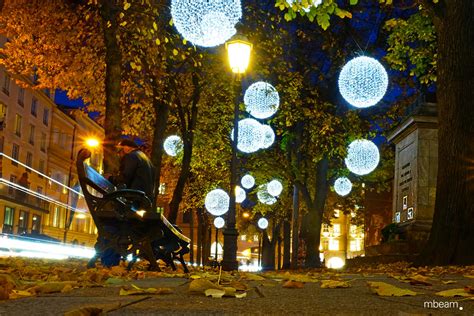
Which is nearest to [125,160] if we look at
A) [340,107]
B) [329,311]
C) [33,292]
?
[33,292]

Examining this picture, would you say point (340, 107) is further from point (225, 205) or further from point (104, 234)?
point (104, 234)

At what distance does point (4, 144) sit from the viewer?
170 ft

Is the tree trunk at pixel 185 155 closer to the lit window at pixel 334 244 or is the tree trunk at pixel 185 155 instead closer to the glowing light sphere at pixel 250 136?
the glowing light sphere at pixel 250 136

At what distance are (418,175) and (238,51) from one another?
681cm

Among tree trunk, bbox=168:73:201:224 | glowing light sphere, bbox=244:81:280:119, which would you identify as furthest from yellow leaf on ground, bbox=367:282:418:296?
tree trunk, bbox=168:73:201:224

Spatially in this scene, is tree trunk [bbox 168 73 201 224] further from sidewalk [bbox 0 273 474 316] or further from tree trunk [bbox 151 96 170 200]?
sidewalk [bbox 0 273 474 316]

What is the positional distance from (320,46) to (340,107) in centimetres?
293

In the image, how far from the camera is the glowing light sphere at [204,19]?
38.5ft

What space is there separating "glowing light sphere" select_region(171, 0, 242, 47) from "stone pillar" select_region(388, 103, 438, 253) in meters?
7.95

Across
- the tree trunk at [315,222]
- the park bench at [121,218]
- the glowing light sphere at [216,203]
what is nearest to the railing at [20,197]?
the glowing light sphere at [216,203]

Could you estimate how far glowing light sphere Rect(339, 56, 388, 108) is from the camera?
14469mm

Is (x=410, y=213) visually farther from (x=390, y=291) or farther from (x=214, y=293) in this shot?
(x=214, y=293)

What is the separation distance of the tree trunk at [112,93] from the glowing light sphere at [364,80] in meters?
5.30

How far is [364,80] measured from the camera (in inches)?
569
